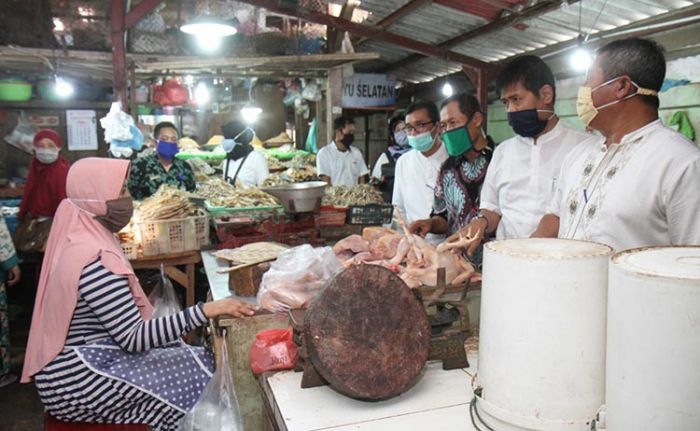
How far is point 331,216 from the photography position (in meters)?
4.50

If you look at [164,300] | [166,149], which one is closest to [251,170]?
[166,149]

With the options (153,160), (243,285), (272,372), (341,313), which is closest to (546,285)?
(341,313)

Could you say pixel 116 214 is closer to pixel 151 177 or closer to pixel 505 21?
pixel 151 177

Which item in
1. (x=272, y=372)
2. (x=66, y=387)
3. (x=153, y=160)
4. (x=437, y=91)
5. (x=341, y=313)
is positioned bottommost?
(x=66, y=387)

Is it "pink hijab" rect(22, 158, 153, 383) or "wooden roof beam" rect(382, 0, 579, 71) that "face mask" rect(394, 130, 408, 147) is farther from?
"pink hijab" rect(22, 158, 153, 383)

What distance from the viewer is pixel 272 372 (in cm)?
216

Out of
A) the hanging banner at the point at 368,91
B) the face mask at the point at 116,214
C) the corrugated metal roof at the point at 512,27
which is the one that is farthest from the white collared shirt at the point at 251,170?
the hanging banner at the point at 368,91

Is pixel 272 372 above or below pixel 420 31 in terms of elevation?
below

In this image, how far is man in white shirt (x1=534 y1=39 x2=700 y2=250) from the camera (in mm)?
2027

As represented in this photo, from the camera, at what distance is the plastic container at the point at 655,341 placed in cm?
109

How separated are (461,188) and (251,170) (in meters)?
3.59

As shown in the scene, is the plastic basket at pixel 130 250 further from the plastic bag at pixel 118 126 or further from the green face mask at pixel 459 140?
the green face mask at pixel 459 140

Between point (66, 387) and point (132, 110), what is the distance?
528cm

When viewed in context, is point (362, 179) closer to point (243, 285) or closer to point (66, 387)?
point (243, 285)
